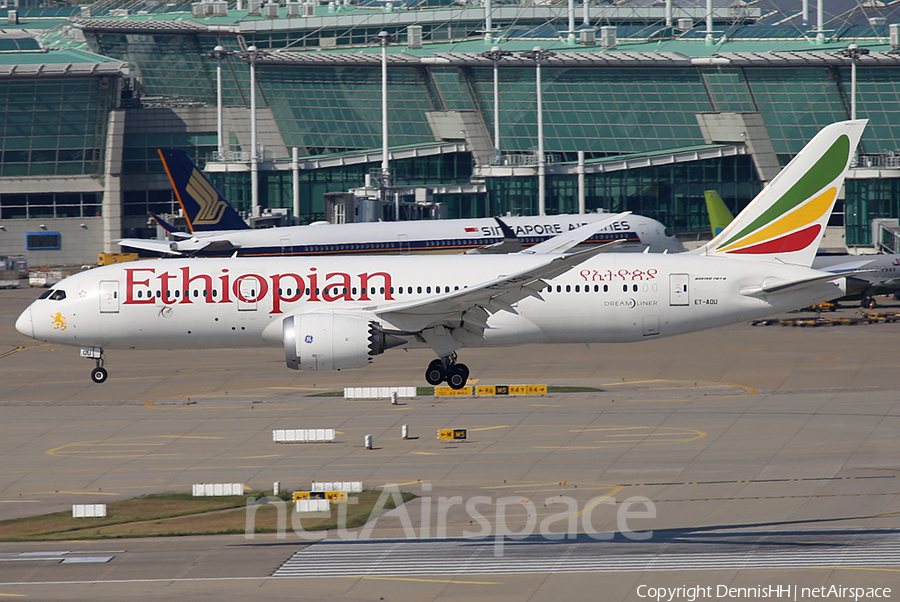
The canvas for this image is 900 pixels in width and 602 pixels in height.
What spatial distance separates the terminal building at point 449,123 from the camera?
4464 inches

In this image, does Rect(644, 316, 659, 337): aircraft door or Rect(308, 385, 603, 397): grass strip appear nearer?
Rect(644, 316, 659, 337): aircraft door

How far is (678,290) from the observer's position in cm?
4328

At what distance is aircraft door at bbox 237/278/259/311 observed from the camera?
42.6 meters

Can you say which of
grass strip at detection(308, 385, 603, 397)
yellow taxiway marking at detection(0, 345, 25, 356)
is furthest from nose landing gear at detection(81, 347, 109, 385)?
yellow taxiway marking at detection(0, 345, 25, 356)

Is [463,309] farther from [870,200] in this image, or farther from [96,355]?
[870,200]

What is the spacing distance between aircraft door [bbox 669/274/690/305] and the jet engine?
41.1 feet

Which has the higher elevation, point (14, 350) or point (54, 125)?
point (54, 125)

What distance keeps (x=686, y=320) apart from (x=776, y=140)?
79142 millimetres

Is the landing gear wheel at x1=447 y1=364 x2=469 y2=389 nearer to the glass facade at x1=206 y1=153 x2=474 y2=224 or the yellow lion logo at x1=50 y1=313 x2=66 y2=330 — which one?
the yellow lion logo at x1=50 y1=313 x2=66 y2=330

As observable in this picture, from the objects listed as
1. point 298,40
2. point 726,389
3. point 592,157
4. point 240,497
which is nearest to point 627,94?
point 592,157

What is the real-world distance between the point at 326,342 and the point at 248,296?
5.05 metres

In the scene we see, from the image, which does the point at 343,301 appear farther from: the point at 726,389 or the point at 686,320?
the point at 726,389

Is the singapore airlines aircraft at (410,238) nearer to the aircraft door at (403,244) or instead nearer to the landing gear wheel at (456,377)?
the aircraft door at (403,244)

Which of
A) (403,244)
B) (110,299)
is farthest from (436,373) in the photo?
(403,244)
